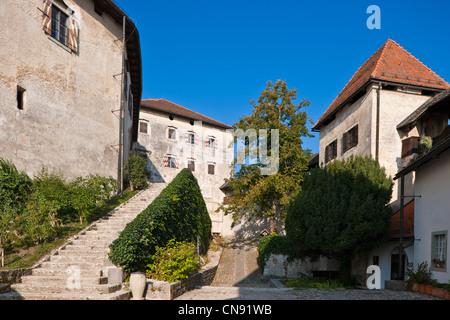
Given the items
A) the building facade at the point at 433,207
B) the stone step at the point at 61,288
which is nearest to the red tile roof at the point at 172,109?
the building facade at the point at 433,207

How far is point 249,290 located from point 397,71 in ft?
45.9

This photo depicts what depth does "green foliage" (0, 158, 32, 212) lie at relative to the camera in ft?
39.8

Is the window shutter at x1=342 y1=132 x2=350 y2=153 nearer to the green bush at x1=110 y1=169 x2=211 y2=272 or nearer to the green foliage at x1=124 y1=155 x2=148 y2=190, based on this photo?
the green bush at x1=110 y1=169 x2=211 y2=272

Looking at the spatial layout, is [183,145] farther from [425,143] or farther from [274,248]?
[425,143]

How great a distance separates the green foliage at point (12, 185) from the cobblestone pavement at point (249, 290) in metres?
6.99

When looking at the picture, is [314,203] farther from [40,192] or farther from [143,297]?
[40,192]

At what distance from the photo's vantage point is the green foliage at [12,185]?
12.1 m

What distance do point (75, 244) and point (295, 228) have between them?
28.3 feet

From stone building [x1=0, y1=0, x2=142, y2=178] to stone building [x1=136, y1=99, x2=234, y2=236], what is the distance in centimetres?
1628

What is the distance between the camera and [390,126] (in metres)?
17.6

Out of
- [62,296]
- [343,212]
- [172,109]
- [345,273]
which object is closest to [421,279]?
[343,212]

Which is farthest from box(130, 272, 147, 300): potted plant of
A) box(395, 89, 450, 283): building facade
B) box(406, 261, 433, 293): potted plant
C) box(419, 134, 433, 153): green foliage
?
box(419, 134, 433, 153): green foliage

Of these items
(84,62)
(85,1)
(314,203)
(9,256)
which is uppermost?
(85,1)
